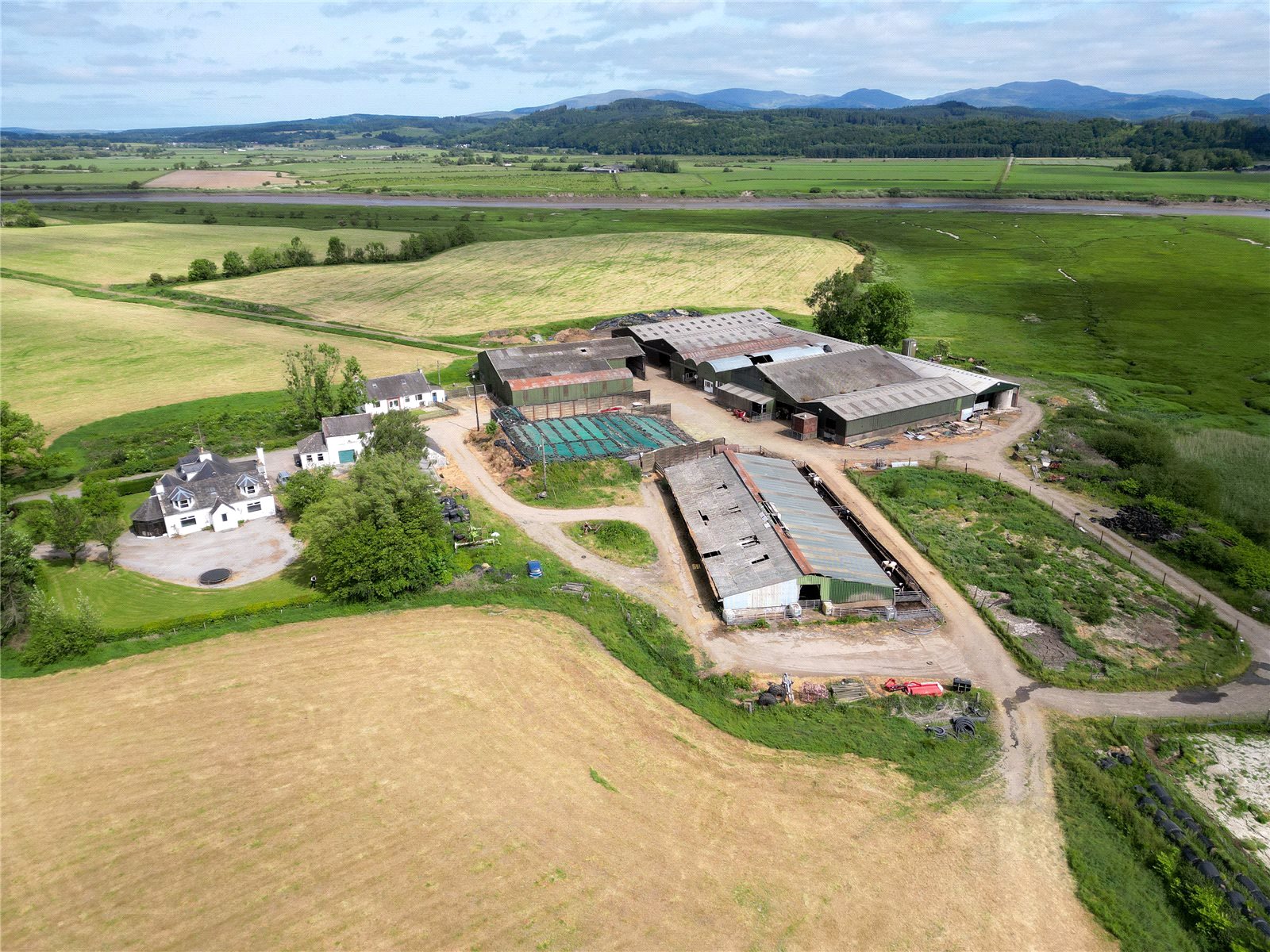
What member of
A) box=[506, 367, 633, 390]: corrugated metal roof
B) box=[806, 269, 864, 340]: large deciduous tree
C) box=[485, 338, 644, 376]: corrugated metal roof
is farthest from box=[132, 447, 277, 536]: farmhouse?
box=[806, 269, 864, 340]: large deciduous tree

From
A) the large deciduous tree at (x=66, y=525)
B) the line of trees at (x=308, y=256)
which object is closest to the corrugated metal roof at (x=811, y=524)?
the large deciduous tree at (x=66, y=525)

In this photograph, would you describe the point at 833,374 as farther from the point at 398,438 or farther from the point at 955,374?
the point at 398,438

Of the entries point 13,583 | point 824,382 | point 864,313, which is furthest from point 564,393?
point 13,583

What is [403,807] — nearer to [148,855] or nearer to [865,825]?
[148,855]

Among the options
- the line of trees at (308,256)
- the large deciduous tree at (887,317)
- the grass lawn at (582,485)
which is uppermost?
the line of trees at (308,256)

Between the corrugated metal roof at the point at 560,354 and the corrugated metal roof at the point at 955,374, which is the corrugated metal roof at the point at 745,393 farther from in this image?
the corrugated metal roof at the point at 955,374

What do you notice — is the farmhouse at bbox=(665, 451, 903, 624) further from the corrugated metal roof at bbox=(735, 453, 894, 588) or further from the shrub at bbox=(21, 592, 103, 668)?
the shrub at bbox=(21, 592, 103, 668)

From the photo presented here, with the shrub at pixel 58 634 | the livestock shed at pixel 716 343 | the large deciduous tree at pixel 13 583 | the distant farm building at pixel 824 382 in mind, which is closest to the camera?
the shrub at pixel 58 634
